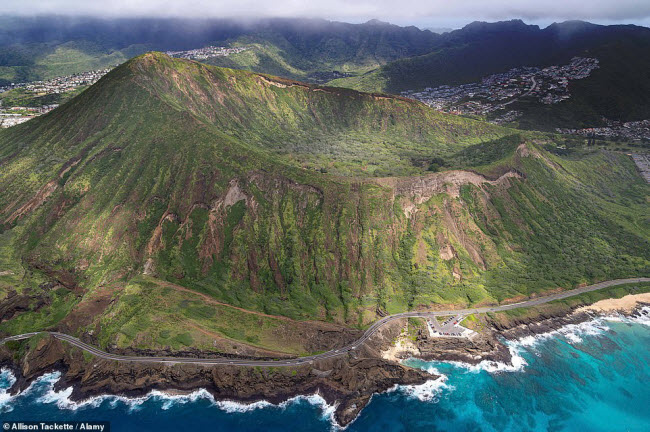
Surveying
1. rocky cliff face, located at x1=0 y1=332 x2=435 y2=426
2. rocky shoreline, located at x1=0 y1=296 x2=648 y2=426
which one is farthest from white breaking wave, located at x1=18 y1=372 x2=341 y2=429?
rocky cliff face, located at x1=0 y1=332 x2=435 y2=426

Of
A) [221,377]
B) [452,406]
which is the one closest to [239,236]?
[221,377]

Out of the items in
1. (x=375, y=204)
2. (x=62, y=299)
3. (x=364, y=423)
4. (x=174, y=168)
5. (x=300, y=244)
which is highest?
(x=174, y=168)

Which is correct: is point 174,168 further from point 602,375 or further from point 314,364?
point 602,375

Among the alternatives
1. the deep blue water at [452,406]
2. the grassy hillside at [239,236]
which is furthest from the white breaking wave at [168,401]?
the grassy hillside at [239,236]

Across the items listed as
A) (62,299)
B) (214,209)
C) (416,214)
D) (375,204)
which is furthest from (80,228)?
(416,214)

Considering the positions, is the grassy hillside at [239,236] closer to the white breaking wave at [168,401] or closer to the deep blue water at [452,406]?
the white breaking wave at [168,401]

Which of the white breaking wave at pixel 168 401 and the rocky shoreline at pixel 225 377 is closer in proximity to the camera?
the white breaking wave at pixel 168 401
